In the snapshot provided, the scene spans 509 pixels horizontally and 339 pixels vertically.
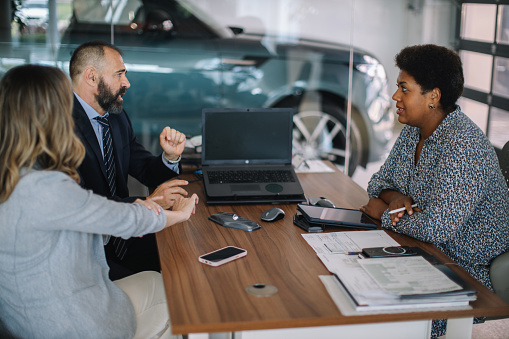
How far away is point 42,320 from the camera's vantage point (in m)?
1.53

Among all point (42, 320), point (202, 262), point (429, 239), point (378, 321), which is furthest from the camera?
point (429, 239)

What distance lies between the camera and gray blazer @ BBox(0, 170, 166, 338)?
1454 mm

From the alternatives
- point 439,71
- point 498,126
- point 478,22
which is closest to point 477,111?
point 498,126

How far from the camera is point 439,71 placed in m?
2.14

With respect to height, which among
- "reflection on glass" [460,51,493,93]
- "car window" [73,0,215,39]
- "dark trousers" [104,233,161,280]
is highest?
"car window" [73,0,215,39]

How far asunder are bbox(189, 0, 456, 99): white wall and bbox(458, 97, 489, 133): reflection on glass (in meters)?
Result: 0.51

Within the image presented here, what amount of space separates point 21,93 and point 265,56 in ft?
9.54

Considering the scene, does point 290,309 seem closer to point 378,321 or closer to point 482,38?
point 378,321

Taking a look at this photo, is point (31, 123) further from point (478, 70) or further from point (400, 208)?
point (478, 70)

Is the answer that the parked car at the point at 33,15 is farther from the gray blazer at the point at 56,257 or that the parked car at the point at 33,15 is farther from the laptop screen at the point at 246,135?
the gray blazer at the point at 56,257

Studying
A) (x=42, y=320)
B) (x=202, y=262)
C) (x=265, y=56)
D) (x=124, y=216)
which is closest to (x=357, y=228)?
(x=202, y=262)

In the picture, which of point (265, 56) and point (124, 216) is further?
point (265, 56)

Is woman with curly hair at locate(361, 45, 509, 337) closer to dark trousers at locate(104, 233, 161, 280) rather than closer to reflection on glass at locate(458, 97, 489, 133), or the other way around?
dark trousers at locate(104, 233, 161, 280)

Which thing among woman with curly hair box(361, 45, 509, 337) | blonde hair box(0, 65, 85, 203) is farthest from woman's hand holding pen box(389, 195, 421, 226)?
blonde hair box(0, 65, 85, 203)
